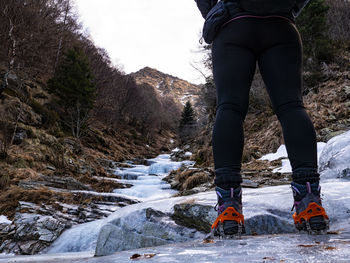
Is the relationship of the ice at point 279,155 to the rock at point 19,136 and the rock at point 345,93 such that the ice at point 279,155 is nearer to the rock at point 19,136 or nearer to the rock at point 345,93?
the rock at point 345,93

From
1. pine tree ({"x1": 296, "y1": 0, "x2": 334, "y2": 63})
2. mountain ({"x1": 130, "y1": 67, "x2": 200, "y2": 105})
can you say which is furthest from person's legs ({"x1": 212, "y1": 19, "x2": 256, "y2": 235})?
mountain ({"x1": 130, "y1": 67, "x2": 200, "y2": 105})

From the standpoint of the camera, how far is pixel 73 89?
16016mm

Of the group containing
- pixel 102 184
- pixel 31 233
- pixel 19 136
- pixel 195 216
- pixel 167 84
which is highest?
pixel 167 84

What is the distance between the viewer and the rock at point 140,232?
176 cm

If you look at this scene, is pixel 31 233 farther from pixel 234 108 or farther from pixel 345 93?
pixel 345 93

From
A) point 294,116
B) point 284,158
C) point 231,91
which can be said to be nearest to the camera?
point 294,116

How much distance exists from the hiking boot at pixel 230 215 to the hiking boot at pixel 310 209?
279 millimetres

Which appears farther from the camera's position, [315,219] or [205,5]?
[205,5]

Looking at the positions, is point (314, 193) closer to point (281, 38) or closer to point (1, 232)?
point (281, 38)

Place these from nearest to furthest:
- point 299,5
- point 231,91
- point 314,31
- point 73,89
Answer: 1. point 231,91
2. point 299,5
3. point 314,31
4. point 73,89

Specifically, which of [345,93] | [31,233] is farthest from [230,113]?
[345,93]

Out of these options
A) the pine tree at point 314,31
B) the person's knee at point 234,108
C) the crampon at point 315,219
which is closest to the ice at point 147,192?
the person's knee at point 234,108

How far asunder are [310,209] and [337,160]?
2009mm

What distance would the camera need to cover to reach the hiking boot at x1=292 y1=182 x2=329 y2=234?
108cm
